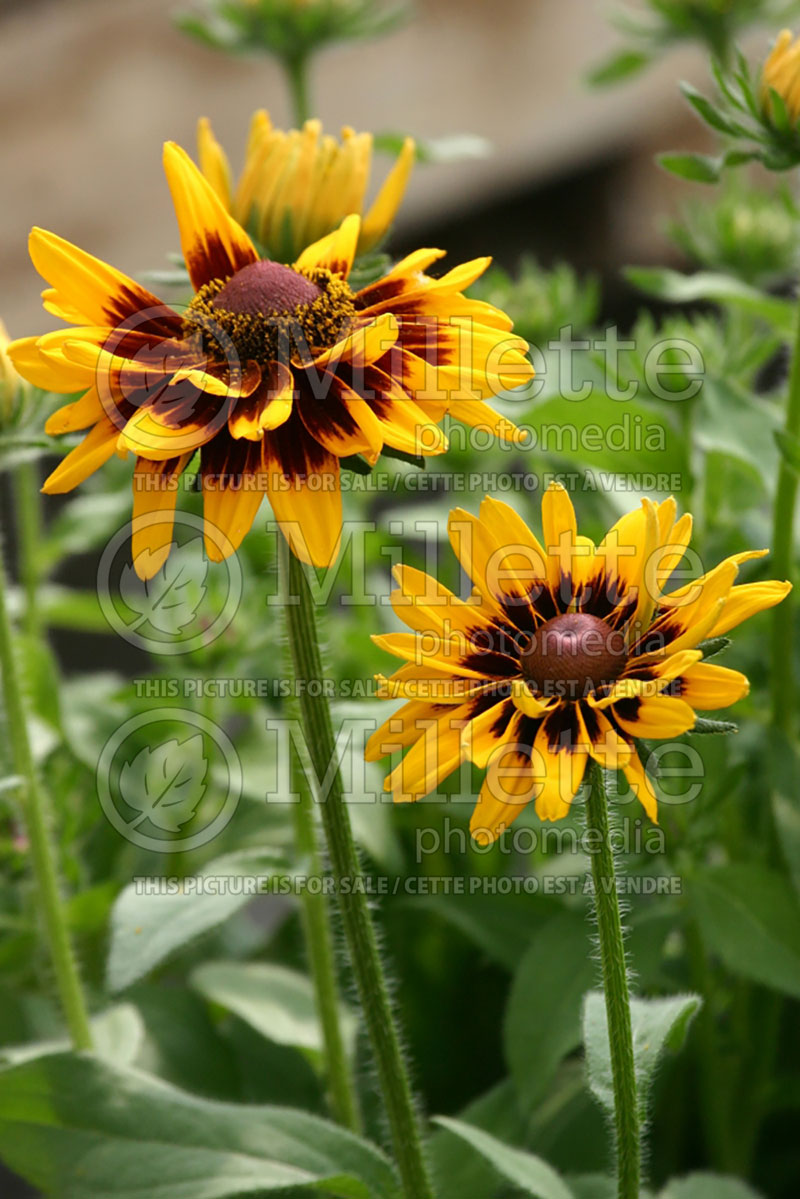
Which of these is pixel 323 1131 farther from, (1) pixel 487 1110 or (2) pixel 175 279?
(2) pixel 175 279

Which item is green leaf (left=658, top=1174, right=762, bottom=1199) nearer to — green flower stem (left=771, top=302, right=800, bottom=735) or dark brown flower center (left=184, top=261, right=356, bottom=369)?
green flower stem (left=771, top=302, right=800, bottom=735)

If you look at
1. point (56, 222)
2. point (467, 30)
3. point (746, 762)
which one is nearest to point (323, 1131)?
point (746, 762)

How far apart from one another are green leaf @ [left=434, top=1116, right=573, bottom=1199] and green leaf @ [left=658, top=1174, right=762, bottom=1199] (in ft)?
0.24

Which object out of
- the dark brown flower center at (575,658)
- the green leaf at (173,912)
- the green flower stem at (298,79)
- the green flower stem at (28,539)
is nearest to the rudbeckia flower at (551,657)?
the dark brown flower center at (575,658)

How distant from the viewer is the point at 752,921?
502 millimetres

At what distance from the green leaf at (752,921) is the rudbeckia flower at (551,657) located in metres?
0.19

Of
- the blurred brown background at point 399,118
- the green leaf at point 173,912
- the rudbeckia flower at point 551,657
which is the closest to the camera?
the rudbeckia flower at point 551,657

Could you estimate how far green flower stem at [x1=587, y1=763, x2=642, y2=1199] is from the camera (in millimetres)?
328

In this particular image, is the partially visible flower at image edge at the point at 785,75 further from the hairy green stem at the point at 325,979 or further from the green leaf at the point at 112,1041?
the green leaf at the point at 112,1041

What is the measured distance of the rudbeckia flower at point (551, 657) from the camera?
311mm

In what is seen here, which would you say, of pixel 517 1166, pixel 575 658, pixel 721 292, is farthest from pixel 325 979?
pixel 721 292

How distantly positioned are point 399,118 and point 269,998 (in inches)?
44.9

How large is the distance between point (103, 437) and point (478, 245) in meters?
1.45

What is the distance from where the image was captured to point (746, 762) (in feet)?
1.72
